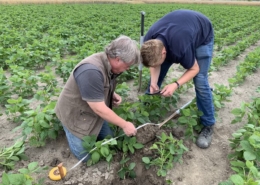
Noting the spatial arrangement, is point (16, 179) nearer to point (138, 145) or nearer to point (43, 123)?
point (43, 123)

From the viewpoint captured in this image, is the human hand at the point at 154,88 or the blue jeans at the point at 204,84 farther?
the human hand at the point at 154,88

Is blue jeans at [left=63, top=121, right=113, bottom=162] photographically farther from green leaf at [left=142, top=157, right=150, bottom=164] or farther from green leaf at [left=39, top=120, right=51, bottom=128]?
green leaf at [left=142, top=157, right=150, bottom=164]

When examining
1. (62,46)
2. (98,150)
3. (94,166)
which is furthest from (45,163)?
(62,46)

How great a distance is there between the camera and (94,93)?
210cm

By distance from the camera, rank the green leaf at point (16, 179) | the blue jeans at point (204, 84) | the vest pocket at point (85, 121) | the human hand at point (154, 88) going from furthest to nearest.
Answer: the human hand at point (154, 88)
the blue jeans at point (204, 84)
the vest pocket at point (85, 121)
the green leaf at point (16, 179)

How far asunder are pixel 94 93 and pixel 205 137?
168 centimetres

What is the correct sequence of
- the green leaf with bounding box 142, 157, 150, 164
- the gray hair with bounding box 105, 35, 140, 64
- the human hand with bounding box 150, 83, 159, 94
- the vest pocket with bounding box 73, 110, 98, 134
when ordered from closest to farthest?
the gray hair with bounding box 105, 35, 140, 64, the green leaf with bounding box 142, 157, 150, 164, the vest pocket with bounding box 73, 110, 98, 134, the human hand with bounding box 150, 83, 159, 94

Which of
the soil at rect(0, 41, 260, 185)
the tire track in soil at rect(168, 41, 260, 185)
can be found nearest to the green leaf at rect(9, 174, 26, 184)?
the soil at rect(0, 41, 260, 185)

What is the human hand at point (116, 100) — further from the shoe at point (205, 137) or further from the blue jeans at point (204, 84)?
the shoe at point (205, 137)

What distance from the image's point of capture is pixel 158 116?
131 inches

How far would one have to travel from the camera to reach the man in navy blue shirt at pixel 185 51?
2373 mm

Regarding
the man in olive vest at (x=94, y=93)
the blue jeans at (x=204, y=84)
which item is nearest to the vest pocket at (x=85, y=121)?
the man in olive vest at (x=94, y=93)

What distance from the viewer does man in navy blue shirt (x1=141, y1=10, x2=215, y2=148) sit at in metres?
2.37

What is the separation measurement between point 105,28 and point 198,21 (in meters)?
6.48
